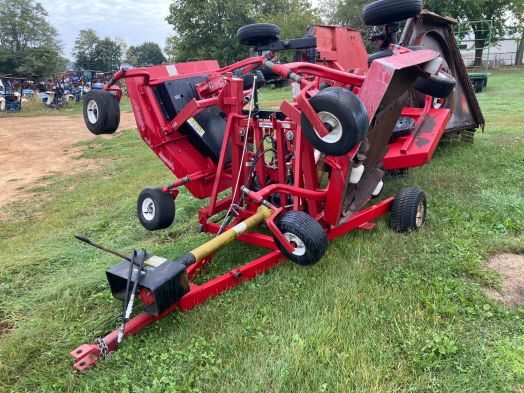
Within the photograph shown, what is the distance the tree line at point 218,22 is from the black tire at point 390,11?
30.2m

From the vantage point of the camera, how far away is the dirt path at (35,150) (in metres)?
9.41

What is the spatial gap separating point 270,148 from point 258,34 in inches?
53.8

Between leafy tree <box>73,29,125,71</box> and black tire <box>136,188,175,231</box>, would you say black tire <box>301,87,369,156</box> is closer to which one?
black tire <box>136,188,175,231</box>

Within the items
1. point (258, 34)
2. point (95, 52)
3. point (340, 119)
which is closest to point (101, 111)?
point (258, 34)

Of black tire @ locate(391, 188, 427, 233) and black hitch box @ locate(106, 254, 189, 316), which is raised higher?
black hitch box @ locate(106, 254, 189, 316)

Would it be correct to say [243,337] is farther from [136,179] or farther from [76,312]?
[136,179]

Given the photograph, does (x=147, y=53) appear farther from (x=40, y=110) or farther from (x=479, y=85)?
(x=479, y=85)

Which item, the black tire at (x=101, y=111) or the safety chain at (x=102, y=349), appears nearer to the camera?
the safety chain at (x=102, y=349)

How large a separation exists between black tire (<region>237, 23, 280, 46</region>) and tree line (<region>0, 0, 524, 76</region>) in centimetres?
3097

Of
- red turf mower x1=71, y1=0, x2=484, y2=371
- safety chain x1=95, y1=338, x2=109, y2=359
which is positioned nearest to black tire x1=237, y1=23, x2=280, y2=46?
red turf mower x1=71, y1=0, x2=484, y2=371

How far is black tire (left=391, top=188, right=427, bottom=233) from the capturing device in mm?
4070

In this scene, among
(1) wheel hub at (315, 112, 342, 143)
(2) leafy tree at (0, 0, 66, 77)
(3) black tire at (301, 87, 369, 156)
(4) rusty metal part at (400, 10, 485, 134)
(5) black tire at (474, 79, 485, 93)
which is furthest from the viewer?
(2) leafy tree at (0, 0, 66, 77)

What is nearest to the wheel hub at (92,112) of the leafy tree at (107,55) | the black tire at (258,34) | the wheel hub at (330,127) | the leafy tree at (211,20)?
the black tire at (258,34)

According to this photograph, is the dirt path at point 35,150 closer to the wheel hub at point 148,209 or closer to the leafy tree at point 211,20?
the wheel hub at point 148,209
